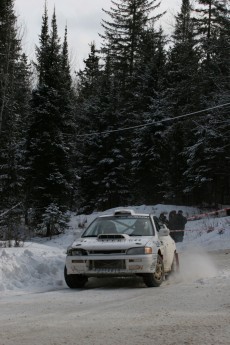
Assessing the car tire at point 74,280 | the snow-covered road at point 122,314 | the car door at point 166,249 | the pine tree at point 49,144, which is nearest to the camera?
the snow-covered road at point 122,314

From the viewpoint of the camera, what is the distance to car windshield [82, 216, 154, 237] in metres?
11.2

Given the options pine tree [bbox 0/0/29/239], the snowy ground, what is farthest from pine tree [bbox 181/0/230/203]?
the snowy ground

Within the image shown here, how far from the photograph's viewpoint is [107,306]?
808 cm

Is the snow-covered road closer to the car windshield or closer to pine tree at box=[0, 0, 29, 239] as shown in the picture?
the car windshield

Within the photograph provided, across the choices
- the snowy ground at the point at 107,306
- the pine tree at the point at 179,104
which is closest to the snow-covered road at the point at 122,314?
the snowy ground at the point at 107,306

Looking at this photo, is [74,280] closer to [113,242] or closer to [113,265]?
[113,265]

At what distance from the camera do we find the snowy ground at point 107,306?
598 cm

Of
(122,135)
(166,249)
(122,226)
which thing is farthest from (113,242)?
(122,135)

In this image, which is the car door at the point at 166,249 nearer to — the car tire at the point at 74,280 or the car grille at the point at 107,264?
the car grille at the point at 107,264

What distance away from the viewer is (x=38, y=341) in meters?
5.78

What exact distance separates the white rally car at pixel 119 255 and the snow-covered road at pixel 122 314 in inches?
11.8

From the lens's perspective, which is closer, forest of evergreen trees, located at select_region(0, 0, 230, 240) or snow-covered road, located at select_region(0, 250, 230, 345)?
snow-covered road, located at select_region(0, 250, 230, 345)

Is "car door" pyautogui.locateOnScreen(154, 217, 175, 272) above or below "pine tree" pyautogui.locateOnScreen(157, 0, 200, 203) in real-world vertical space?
below

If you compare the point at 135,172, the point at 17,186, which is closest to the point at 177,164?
the point at 135,172
